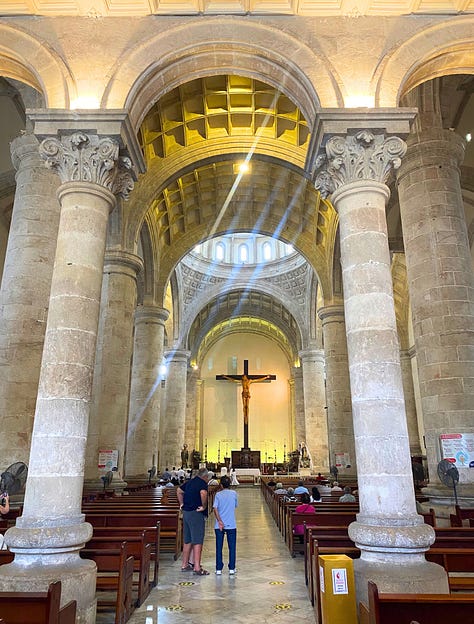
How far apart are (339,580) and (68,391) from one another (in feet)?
12.6

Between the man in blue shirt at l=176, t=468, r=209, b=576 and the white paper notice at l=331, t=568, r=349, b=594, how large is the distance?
3071 millimetres

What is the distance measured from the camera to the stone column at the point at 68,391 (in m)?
5.34

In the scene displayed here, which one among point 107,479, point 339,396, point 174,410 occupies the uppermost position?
point 174,410

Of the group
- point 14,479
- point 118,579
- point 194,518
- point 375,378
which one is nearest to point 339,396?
point 194,518

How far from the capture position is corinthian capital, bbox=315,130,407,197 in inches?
281

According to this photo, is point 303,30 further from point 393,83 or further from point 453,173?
point 453,173

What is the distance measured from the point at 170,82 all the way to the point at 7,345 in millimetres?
5714

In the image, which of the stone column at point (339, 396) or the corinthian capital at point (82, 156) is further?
the stone column at point (339, 396)

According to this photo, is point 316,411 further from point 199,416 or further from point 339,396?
point 199,416

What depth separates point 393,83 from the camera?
7.58m

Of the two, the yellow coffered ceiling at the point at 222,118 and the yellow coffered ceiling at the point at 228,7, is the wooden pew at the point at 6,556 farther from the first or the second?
the yellow coffered ceiling at the point at 222,118

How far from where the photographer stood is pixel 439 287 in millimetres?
9195

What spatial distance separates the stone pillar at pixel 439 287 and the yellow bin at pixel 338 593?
4237mm

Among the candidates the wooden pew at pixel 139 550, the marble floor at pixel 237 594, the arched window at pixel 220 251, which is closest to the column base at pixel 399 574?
the marble floor at pixel 237 594
